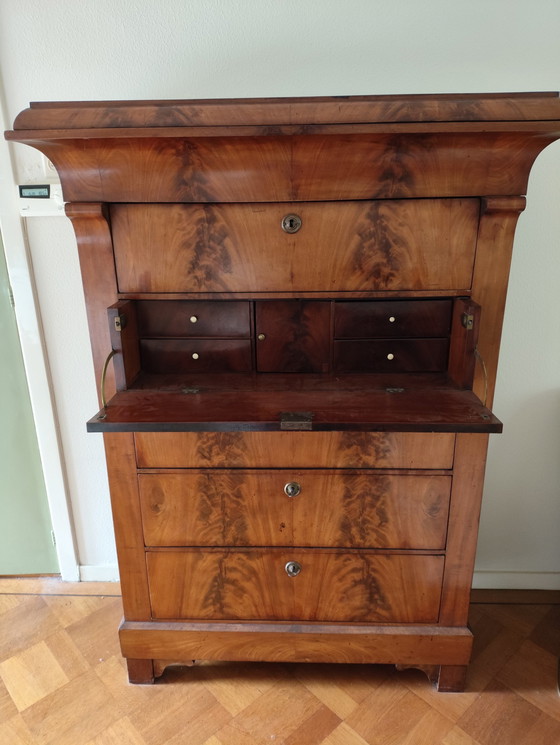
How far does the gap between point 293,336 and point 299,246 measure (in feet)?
0.86

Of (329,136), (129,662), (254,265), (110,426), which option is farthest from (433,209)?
(129,662)

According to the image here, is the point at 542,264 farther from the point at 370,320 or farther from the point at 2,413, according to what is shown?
the point at 2,413

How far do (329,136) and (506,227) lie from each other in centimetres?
49

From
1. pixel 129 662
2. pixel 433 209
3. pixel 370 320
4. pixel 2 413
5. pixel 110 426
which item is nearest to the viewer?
pixel 110 426

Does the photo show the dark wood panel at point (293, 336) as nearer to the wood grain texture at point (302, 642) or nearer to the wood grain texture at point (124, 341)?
the wood grain texture at point (124, 341)

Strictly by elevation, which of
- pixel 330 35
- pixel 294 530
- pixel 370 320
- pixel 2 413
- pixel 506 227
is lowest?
pixel 294 530

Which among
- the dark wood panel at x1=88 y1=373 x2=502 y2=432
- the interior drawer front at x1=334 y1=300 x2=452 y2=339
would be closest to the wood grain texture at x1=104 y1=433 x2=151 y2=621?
the dark wood panel at x1=88 y1=373 x2=502 y2=432

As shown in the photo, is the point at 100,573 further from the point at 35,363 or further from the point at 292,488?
the point at 292,488

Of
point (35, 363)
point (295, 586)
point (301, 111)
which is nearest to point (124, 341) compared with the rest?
point (35, 363)

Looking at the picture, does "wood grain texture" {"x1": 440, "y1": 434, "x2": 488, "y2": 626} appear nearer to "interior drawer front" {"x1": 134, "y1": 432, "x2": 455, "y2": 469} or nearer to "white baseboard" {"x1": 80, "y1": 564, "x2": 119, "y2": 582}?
"interior drawer front" {"x1": 134, "y1": 432, "x2": 455, "y2": 469}

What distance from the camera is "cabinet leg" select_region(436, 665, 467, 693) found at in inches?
57.1

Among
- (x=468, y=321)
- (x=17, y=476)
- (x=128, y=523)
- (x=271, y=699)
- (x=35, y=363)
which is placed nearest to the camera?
(x=468, y=321)

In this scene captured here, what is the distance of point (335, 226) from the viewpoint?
125cm

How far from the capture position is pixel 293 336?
1414mm
